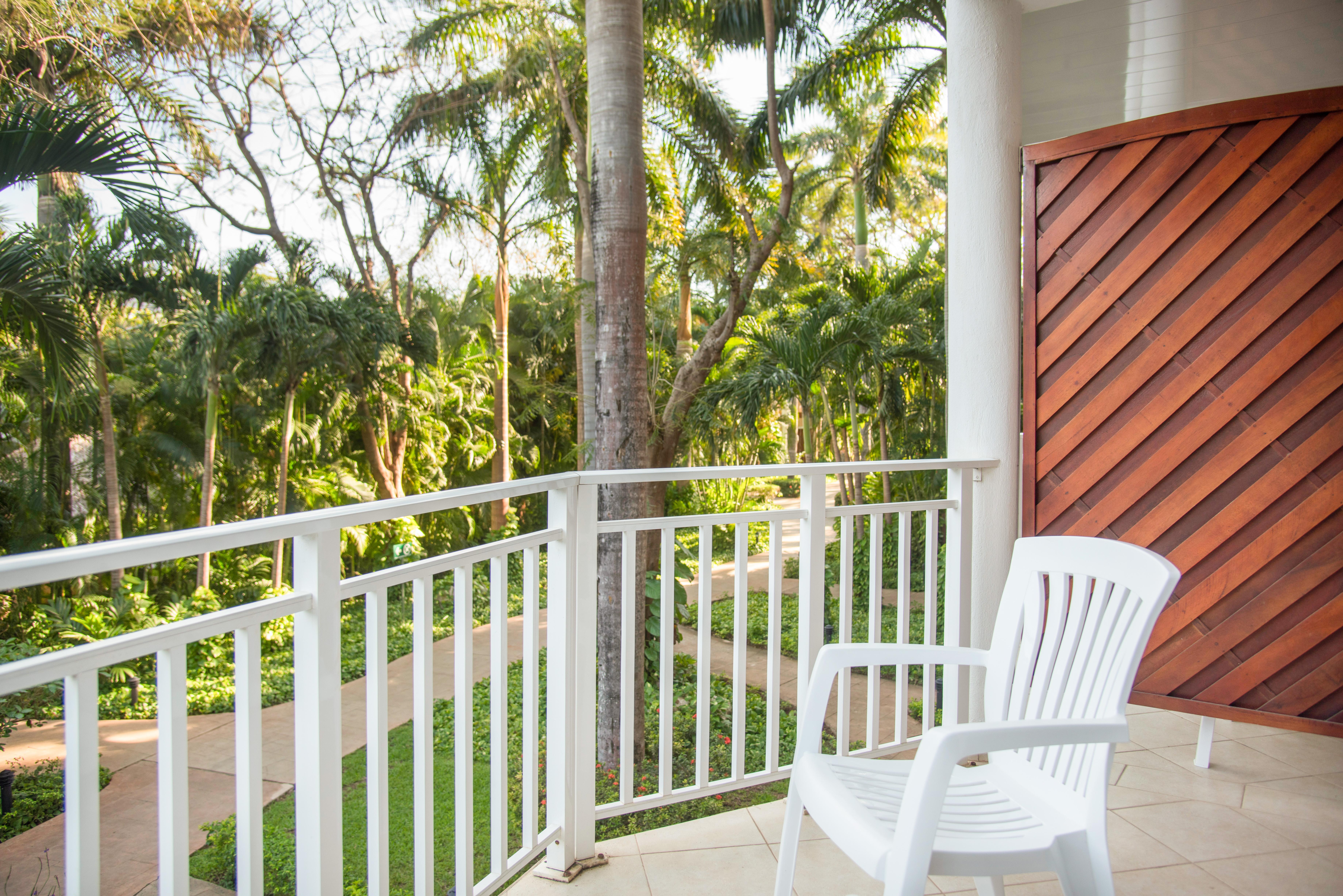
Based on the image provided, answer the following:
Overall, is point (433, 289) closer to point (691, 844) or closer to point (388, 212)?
point (388, 212)

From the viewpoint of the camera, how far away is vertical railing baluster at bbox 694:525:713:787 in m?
2.18

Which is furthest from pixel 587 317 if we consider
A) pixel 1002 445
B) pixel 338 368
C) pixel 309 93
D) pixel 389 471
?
pixel 309 93

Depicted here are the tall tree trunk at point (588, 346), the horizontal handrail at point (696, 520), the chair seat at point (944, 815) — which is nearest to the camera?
the chair seat at point (944, 815)

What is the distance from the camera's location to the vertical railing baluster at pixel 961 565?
271 centimetres

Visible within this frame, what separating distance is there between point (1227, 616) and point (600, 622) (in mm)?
2741

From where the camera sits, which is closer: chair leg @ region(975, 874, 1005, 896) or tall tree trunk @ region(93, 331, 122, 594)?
chair leg @ region(975, 874, 1005, 896)

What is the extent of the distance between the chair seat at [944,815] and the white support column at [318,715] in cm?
80

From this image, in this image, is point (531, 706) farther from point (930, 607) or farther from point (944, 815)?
point (930, 607)

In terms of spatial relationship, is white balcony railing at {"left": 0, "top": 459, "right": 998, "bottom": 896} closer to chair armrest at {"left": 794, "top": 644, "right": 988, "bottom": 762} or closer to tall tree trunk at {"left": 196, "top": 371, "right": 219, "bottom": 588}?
chair armrest at {"left": 794, "top": 644, "right": 988, "bottom": 762}

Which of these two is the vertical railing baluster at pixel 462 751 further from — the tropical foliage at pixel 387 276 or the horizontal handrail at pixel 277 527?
the tropical foliage at pixel 387 276

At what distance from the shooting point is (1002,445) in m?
2.74

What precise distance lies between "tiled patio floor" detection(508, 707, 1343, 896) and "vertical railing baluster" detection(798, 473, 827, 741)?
16.0 inches

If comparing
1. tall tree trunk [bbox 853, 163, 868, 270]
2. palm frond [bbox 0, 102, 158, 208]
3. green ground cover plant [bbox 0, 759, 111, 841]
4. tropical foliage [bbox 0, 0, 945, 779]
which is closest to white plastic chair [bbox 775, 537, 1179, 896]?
tropical foliage [bbox 0, 0, 945, 779]

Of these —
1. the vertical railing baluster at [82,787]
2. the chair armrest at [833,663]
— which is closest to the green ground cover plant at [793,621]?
the chair armrest at [833,663]
